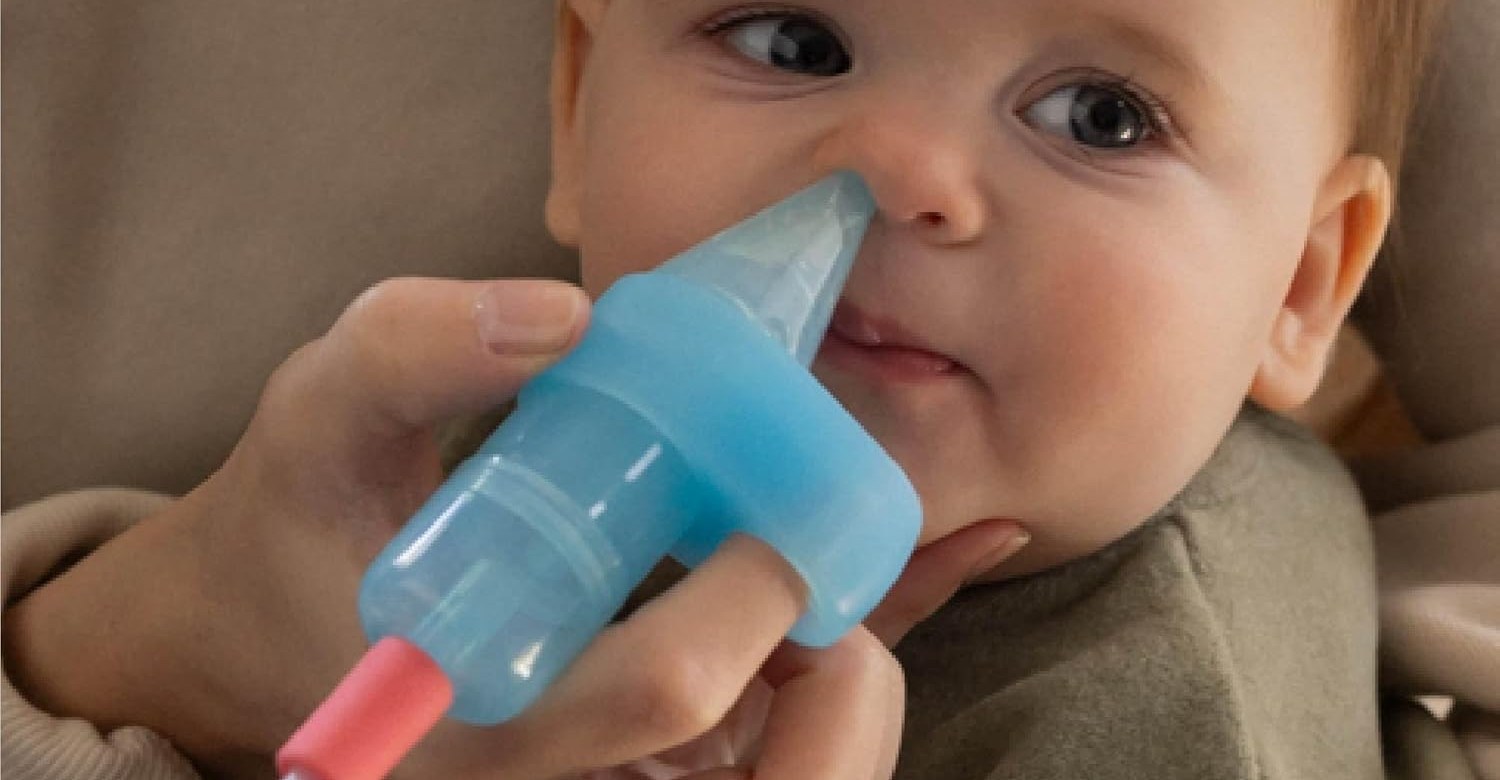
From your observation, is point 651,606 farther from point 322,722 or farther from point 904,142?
point 904,142

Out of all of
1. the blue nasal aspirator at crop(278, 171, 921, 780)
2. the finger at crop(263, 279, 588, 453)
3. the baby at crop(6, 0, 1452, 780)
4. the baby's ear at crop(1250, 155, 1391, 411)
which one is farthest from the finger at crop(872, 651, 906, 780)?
the baby's ear at crop(1250, 155, 1391, 411)

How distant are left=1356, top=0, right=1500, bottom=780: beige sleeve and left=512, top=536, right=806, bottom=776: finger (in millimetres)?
599

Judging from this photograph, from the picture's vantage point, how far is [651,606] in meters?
0.50

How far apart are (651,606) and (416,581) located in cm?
9

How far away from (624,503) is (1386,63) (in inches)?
23.6

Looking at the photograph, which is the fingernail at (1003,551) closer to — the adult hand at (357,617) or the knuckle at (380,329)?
the adult hand at (357,617)

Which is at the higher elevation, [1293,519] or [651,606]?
[651,606]

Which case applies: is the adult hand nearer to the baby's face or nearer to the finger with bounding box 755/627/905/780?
the finger with bounding box 755/627/905/780

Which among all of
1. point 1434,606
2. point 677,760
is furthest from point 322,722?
point 1434,606

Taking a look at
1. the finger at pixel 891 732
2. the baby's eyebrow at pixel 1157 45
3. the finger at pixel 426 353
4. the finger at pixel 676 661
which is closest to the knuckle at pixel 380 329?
the finger at pixel 426 353

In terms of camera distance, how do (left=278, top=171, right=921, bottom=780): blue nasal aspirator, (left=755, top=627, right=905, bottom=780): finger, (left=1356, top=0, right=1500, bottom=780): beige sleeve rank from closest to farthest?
(left=278, top=171, right=921, bottom=780): blue nasal aspirator → (left=755, top=627, right=905, bottom=780): finger → (left=1356, top=0, right=1500, bottom=780): beige sleeve

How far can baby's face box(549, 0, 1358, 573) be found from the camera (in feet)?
2.19

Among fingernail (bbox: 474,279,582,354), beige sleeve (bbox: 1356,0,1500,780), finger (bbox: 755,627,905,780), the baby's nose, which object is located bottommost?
beige sleeve (bbox: 1356,0,1500,780)

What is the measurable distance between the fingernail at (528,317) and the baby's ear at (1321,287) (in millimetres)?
516
